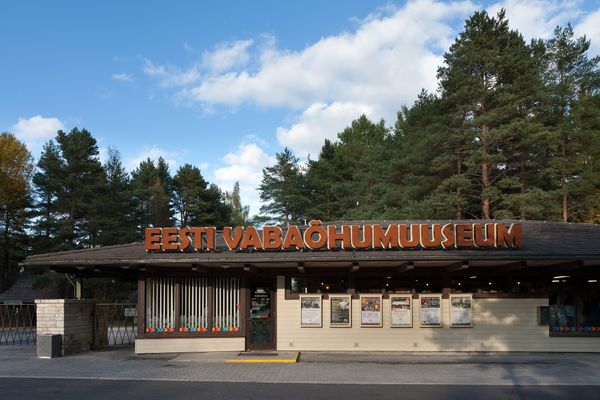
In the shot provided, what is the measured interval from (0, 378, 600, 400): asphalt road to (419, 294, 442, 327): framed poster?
5265mm

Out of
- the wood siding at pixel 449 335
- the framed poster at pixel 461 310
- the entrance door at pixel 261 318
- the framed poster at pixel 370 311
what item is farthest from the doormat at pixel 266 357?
the framed poster at pixel 461 310

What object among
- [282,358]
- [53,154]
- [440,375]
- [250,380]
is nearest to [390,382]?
[440,375]

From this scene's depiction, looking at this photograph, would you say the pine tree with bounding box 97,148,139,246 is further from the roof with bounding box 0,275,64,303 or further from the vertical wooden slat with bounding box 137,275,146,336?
the vertical wooden slat with bounding box 137,275,146,336

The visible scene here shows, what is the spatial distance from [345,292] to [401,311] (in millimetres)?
1758

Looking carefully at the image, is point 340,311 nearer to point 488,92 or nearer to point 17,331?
point 17,331

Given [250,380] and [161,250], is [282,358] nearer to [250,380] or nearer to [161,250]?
[250,380]

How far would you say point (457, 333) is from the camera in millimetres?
15883

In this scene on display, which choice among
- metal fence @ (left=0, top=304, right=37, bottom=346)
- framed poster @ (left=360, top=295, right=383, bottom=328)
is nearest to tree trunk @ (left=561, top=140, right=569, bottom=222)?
framed poster @ (left=360, top=295, right=383, bottom=328)

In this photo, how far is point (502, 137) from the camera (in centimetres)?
2862

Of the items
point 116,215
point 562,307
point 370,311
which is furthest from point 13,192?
point 562,307

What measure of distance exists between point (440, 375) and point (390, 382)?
1503 millimetres

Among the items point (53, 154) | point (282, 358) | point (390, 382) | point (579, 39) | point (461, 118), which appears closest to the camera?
point (390, 382)

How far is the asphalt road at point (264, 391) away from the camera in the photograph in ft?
31.7

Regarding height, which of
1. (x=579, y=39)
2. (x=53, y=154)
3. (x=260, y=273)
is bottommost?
(x=260, y=273)
